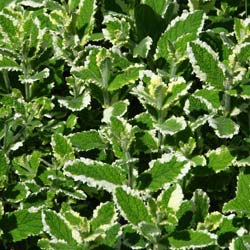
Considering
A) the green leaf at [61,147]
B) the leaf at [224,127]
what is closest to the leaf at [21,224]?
the green leaf at [61,147]

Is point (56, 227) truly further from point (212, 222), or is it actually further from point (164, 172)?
point (212, 222)

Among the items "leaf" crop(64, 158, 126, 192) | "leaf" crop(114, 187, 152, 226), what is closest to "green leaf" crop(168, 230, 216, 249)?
"leaf" crop(114, 187, 152, 226)

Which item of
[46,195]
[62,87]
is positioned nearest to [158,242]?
[46,195]

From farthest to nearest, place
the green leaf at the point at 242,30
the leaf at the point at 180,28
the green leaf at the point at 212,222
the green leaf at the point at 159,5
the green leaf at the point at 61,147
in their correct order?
the green leaf at the point at 159,5 → the leaf at the point at 180,28 → the green leaf at the point at 242,30 → the green leaf at the point at 61,147 → the green leaf at the point at 212,222

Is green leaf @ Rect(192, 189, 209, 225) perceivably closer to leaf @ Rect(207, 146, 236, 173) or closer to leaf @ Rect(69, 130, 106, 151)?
leaf @ Rect(207, 146, 236, 173)

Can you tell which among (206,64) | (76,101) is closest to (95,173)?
(76,101)

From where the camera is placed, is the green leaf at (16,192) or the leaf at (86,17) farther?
the leaf at (86,17)

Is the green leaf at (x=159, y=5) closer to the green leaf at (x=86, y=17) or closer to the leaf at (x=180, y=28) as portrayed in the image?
the leaf at (x=180, y=28)
